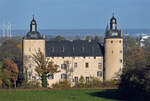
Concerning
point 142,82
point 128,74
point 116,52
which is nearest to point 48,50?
point 116,52

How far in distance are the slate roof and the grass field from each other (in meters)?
13.6

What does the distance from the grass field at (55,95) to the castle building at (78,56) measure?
1243cm

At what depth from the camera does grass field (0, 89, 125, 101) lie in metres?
45.3

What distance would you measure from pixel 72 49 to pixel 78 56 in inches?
49.6

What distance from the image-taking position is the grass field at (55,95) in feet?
149

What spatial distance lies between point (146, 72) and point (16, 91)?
49.7ft

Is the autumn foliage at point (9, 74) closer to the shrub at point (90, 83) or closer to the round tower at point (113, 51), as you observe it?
the shrub at point (90, 83)

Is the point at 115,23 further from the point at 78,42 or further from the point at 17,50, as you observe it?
the point at 17,50

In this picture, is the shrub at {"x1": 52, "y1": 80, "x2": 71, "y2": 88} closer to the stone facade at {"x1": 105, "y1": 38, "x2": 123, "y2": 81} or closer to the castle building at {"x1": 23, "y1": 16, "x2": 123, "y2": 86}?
the castle building at {"x1": 23, "y1": 16, "x2": 123, "y2": 86}

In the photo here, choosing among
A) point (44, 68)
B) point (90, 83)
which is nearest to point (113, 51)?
point (90, 83)

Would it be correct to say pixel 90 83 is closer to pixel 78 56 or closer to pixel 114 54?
pixel 78 56

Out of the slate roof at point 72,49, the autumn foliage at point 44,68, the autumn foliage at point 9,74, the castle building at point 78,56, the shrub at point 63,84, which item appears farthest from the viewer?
the slate roof at point 72,49

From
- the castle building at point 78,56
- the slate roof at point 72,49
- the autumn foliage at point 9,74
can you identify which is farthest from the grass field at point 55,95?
the slate roof at point 72,49

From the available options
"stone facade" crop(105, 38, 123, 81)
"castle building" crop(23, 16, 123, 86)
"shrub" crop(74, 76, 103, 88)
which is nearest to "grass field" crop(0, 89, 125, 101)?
"shrub" crop(74, 76, 103, 88)
